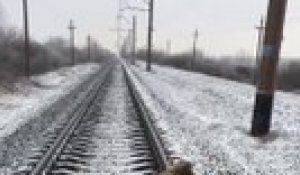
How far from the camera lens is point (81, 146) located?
33.4ft

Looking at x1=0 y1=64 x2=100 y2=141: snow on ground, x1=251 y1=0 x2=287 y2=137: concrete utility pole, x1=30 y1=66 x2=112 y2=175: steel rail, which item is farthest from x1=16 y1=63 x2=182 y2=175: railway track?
x1=251 y1=0 x2=287 y2=137: concrete utility pole

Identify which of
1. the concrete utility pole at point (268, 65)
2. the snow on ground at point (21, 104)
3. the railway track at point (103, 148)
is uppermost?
the concrete utility pole at point (268, 65)

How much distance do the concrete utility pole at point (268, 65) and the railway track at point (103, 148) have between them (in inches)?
105

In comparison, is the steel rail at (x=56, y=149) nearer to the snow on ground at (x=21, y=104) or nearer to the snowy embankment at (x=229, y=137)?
the snow on ground at (x=21, y=104)

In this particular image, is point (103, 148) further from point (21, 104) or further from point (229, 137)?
point (21, 104)

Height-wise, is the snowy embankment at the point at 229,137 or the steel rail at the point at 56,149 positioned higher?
the steel rail at the point at 56,149

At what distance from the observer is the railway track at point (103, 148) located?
8.27 m

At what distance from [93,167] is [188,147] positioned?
2905 mm

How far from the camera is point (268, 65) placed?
12.0 m

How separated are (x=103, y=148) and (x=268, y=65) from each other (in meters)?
4.56

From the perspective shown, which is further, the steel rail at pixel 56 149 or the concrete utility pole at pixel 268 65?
the concrete utility pole at pixel 268 65

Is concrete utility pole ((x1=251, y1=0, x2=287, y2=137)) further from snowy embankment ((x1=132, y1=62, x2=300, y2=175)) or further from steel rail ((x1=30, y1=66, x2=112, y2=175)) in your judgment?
steel rail ((x1=30, y1=66, x2=112, y2=175))

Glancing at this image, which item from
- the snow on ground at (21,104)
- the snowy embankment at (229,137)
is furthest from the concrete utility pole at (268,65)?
the snow on ground at (21,104)

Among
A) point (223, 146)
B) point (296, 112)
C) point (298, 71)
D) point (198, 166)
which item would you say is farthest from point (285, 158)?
point (298, 71)
